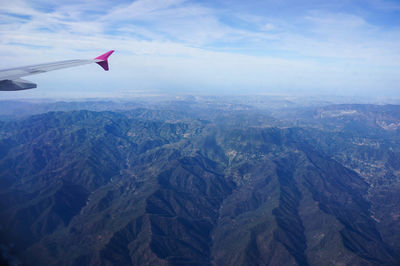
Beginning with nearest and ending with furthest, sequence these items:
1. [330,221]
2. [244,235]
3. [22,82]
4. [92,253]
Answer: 1. [22,82]
2. [92,253]
3. [244,235]
4. [330,221]

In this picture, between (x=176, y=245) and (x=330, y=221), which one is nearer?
(x=176, y=245)

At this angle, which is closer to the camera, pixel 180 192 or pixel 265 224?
pixel 265 224

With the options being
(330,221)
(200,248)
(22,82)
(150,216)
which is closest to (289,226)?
(330,221)

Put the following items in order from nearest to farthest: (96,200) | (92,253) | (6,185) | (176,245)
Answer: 1. (6,185)
2. (92,253)
3. (176,245)
4. (96,200)

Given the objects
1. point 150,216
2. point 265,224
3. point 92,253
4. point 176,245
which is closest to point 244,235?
point 265,224

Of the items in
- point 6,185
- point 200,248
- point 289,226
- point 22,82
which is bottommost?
point 200,248

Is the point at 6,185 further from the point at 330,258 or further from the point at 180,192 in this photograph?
the point at 180,192

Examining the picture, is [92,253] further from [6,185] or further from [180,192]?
[6,185]

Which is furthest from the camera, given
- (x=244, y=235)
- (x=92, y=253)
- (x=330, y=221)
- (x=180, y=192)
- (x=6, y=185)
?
(x=180, y=192)

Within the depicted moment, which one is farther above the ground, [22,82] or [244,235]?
[22,82]
